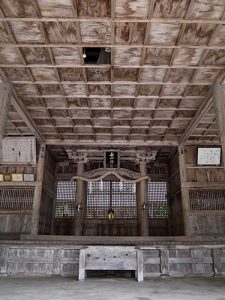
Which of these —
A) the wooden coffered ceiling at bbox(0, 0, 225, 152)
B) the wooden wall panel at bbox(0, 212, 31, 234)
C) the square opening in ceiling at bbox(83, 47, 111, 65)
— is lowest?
the wooden wall panel at bbox(0, 212, 31, 234)

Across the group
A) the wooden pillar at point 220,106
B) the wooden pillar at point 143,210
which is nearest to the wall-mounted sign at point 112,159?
the wooden pillar at point 143,210

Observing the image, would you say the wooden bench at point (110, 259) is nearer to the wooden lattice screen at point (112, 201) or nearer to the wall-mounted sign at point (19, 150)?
the wall-mounted sign at point (19, 150)

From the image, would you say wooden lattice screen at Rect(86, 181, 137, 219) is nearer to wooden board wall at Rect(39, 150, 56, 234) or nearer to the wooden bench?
wooden board wall at Rect(39, 150, 56, 234)

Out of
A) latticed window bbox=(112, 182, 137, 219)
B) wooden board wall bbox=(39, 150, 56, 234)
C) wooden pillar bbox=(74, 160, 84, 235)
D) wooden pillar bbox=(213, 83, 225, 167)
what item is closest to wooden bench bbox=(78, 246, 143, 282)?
wooden pillar bbox=(213, 83, 225, 167)

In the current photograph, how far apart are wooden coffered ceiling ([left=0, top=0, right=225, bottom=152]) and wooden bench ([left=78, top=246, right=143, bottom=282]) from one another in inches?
185

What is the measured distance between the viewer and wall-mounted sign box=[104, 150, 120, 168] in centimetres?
1260

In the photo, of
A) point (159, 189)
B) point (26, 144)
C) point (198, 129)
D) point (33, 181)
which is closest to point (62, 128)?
Result: point (26, 144)

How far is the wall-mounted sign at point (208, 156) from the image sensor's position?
11.7 metres

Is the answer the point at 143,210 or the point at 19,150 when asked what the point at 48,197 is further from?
the point at 143,210

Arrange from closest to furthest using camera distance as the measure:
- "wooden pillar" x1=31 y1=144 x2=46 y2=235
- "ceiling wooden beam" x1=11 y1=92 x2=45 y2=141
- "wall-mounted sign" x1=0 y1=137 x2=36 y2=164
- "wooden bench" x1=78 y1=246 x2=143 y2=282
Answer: "wooden bench" x1=78 y1=246 x2=143 y2=282 → "ceiling wooden beam" x1=11 y1=92 x2=45 y2=141 → "wooden pillar" x1=31 y1=144 x2=46 y2=235 → "wall-mounted sign" x1=0 y1=137 x2=36 y2=164

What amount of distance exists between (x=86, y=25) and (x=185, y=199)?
810 centimetres

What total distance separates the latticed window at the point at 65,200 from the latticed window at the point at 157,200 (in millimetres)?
4191

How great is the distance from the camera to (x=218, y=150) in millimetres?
11875

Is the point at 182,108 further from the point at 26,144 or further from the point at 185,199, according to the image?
the point at 26,144
